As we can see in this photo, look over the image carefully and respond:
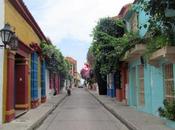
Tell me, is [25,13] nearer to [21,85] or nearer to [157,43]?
[21,85]

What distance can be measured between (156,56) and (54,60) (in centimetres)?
2293

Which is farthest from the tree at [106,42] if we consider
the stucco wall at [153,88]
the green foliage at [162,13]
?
the green foliage at [162,13]

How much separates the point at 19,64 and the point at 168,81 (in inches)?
347

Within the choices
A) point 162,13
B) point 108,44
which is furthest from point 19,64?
point 162,13

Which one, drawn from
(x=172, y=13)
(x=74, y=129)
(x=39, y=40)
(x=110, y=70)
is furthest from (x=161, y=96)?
(x=39, y=40)

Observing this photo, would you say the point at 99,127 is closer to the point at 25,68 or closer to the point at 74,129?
the point at 74,129

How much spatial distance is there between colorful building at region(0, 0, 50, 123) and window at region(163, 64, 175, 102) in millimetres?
6109

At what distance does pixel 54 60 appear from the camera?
126 ft

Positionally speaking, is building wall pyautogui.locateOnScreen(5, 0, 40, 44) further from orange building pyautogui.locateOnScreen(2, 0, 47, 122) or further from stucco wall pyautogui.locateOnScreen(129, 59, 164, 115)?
stucco wall pyautogui.locateOnScreen(129, 59, 164, 115)

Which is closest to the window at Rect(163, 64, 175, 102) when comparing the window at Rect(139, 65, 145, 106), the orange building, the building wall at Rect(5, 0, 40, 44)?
the window at Rect(139, 65, 145, 106)

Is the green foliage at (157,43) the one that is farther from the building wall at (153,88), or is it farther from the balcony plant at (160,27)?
the building wall at (153,88)

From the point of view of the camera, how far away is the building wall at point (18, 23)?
58.6 ft

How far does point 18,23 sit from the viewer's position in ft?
68.5

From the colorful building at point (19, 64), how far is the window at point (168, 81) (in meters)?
6.11
